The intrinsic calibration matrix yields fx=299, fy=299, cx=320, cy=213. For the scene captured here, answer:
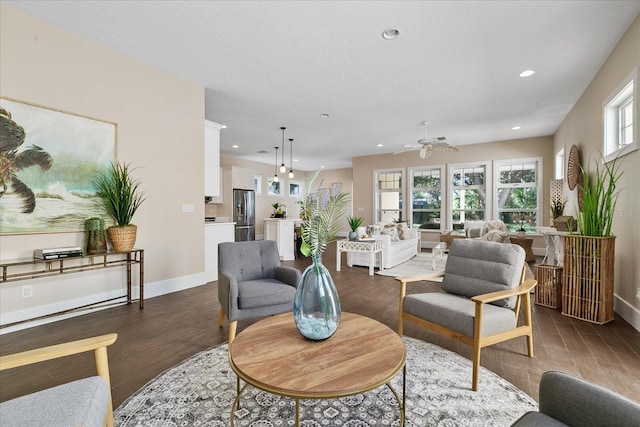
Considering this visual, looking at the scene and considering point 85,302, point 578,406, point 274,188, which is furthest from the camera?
point 274,188

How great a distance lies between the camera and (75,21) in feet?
9.57

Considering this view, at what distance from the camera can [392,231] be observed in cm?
651

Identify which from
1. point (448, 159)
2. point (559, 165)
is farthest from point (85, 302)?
point (559, 165)

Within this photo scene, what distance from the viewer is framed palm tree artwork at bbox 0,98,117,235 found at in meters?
2.74

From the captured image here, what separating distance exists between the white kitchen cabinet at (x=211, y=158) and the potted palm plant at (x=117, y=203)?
57.8 inches

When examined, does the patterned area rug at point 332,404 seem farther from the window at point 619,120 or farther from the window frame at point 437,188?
A: the window frame at point 437,188

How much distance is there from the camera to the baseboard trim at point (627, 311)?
2798 mm

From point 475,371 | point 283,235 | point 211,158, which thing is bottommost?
point 475,371

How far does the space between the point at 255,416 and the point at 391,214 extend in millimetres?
8702

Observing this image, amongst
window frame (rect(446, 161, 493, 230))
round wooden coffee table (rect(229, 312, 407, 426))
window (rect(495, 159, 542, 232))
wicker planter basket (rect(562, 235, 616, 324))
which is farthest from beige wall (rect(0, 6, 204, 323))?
window (rect(495, 159, 542, 232))

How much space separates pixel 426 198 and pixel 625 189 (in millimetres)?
5969

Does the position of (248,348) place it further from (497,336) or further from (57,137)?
(57,137)

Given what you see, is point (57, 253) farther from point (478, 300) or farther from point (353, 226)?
point (353, 226)

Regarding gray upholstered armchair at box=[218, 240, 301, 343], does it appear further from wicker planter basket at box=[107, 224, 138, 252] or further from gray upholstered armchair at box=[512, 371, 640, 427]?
gray upholstered armchair at box=[512, 371, 640, 427]
